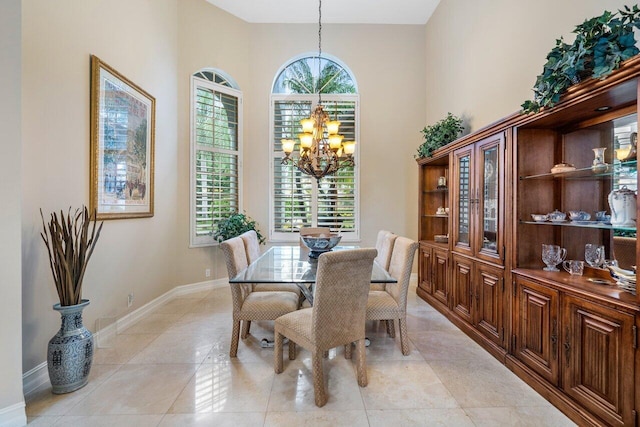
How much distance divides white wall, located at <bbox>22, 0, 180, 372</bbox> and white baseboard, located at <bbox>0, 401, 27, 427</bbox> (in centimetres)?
45

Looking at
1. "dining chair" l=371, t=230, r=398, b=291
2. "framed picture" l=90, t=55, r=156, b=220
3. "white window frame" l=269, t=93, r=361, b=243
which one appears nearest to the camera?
"framed picture" l=90, t=55, r=156, b=220

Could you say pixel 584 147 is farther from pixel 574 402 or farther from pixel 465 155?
pixel 574 402

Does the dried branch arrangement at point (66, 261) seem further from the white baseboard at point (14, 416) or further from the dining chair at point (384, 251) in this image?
the dining chair at point (384, 251)

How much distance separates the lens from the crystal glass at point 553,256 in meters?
2.24

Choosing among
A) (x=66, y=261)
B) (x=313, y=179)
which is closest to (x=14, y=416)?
(x=66, y=261)

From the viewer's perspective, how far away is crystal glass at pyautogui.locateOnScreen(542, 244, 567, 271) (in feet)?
7.36

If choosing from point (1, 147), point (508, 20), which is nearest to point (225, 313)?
point (1, 147)

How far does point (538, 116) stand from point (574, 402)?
1.87m

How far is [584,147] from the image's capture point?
2.24 m

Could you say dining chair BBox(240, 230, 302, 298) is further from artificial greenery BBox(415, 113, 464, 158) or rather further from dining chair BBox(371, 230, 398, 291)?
artificial greenery BBox(415, 113, 464, 158)

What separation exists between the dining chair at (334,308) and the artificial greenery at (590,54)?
1540mm

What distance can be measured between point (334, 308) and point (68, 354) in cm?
188

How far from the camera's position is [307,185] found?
507cm

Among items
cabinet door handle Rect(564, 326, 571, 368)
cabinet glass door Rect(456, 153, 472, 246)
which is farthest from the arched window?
cabinet door handle Rect(564, 326, 571, 368)
